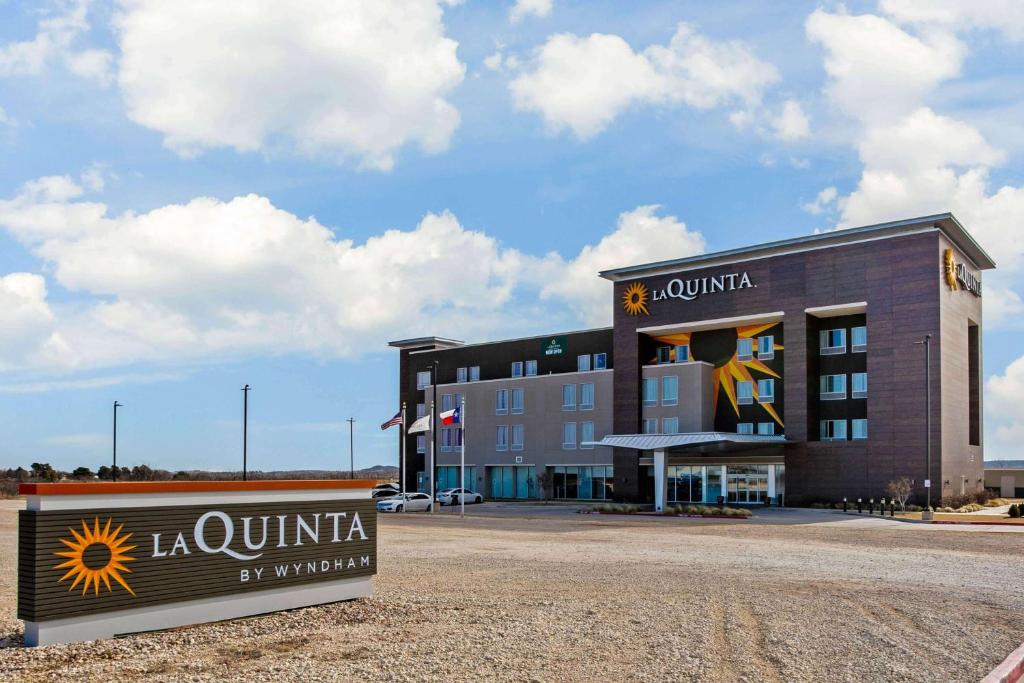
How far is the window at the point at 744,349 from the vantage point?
6706cm

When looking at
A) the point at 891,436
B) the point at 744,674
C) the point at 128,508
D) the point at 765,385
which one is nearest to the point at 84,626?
the point at 128,508

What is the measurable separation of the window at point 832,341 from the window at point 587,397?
18.8 meters

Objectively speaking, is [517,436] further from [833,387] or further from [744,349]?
[833,387]

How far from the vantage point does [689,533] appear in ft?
115

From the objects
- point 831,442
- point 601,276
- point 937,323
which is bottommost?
point 831,442

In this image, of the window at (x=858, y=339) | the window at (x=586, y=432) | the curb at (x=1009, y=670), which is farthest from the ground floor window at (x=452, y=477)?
the curb at (x=1009, y=670)

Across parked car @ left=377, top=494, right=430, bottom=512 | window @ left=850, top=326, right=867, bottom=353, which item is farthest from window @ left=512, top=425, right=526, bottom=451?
window @ left=850, top=326, right=867, bottom=353

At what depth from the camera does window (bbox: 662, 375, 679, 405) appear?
69.2 metres

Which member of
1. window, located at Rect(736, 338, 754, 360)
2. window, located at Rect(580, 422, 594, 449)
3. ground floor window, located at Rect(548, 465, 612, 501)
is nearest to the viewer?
window, located at Rect(736, 338, 754, 360)

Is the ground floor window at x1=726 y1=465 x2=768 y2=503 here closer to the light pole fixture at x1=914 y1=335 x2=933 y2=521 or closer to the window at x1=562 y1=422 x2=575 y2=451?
the light pole fixture at x1=914 y1=335 x2=933 y2=521

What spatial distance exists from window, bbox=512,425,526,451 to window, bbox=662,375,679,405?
1451 cm

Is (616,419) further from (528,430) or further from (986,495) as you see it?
(986,495)

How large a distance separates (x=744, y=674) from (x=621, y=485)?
61.0m

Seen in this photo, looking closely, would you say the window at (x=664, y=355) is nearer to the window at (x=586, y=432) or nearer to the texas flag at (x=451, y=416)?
the window at (x=586, y=432)
